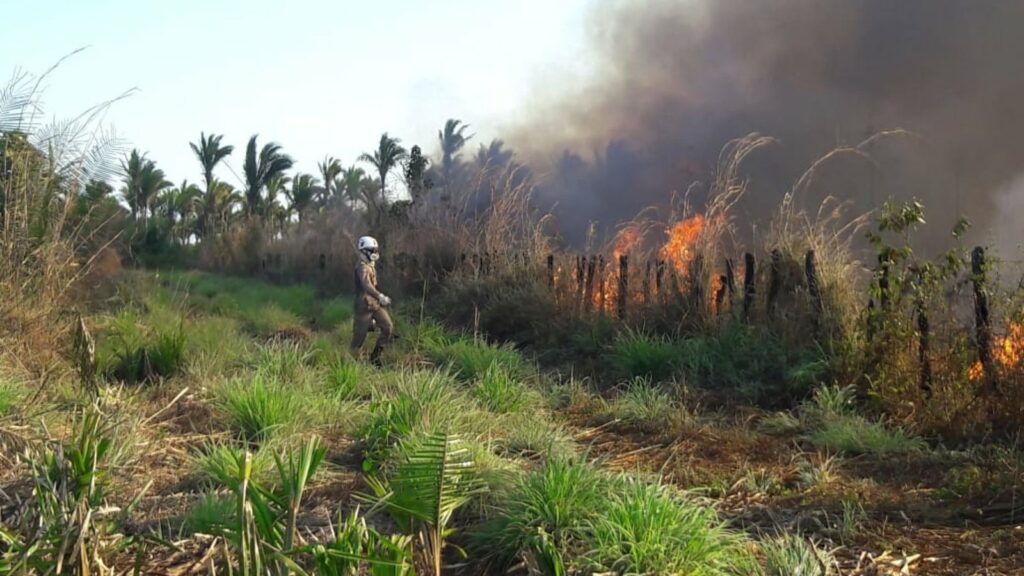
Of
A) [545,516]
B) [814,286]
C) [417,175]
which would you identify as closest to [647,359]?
[814,286]

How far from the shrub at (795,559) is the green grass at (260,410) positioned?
8.00ft

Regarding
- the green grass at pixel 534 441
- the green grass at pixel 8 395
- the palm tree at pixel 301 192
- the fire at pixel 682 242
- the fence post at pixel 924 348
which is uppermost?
the palm tree at pixel 301 192

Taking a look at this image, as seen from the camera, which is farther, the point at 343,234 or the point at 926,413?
the point at 343,234

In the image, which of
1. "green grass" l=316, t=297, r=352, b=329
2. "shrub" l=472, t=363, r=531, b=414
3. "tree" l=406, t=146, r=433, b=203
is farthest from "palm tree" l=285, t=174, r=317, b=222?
"shrub" l=472, t=363, r=531, b=414

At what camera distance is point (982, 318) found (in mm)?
5441

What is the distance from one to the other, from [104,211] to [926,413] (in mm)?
7139

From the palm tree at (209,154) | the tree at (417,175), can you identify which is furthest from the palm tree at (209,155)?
the tree at (417,175)

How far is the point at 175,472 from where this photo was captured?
12.9ft

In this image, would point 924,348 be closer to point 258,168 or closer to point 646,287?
point 646,287

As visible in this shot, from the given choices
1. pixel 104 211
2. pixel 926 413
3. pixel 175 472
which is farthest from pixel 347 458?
pixel 104 211

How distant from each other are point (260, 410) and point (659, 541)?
2.48 metres

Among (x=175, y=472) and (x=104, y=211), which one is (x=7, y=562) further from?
(x=104, y=211)

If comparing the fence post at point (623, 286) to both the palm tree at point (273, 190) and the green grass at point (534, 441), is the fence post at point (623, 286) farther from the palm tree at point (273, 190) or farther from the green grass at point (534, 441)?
the palm tree at point (273, 190)

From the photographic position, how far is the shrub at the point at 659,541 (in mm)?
2770
